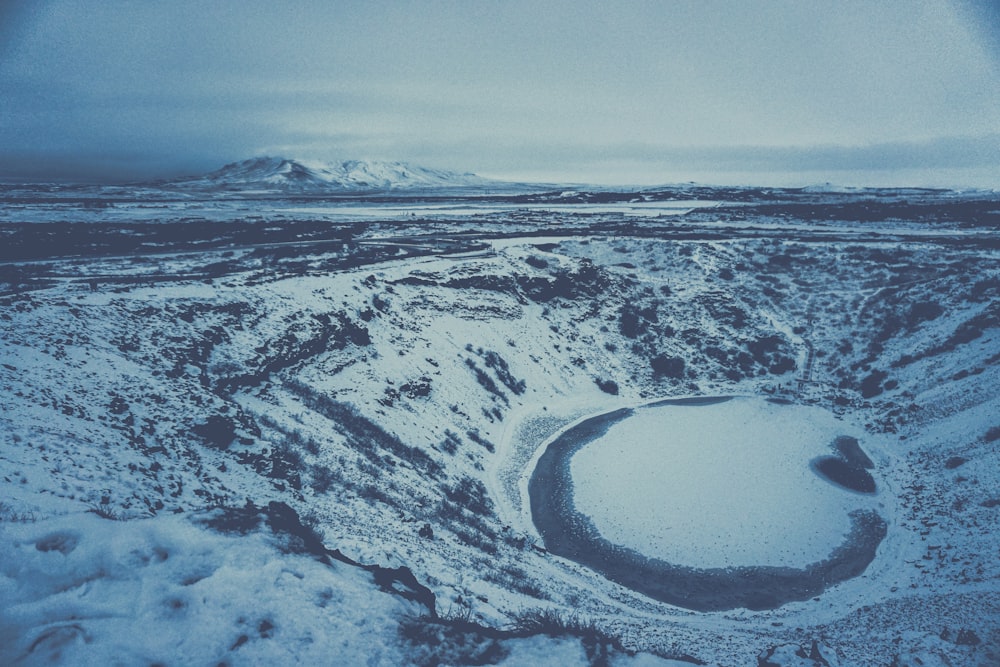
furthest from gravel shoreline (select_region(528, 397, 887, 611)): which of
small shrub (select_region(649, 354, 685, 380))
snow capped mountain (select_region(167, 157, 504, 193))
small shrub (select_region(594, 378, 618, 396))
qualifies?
snow capped mountain (select_region(167, 157, 504, 193))

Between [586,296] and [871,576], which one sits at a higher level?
[586,296]

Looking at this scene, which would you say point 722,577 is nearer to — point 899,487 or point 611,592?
point 611,592

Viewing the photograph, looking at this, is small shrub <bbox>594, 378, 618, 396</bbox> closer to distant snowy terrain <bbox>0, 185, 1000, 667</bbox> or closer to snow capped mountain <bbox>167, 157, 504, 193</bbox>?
distant snowy terrain <bbox>0, 185, 1000, 667</bbox>

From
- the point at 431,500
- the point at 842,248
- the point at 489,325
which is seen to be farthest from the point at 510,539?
the point at 842,248

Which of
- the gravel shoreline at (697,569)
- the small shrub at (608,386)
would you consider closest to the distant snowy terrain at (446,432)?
the small shrub at (608,386)

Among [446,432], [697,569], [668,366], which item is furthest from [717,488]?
[668,366]

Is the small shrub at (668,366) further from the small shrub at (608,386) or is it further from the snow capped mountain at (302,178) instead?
the snow capped mountain at (302,178)
